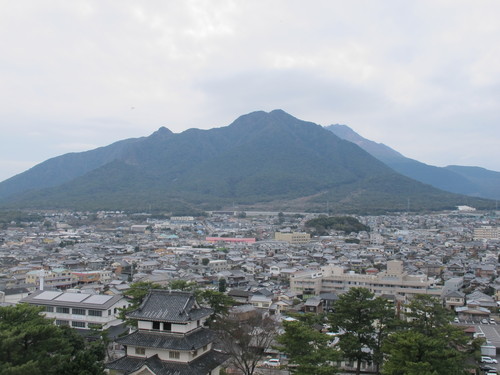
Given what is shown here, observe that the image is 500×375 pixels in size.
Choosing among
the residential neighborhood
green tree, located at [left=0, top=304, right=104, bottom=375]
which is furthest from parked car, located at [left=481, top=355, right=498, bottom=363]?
green tree, located at [left=0, top=304, right=104, bottom=375]

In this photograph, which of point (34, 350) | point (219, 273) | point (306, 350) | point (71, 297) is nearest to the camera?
point (34, 350)

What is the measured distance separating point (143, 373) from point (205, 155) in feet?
604

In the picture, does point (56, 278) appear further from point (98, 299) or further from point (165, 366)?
point (165, 366)

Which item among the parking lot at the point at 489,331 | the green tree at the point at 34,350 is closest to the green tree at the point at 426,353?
the parking lot at the point at 489,331

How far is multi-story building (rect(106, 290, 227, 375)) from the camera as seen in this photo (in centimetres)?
1153

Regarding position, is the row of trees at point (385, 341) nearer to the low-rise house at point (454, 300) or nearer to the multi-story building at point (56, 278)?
the low-rise house at point (454, 300)

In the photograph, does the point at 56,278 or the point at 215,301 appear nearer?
the point at 215,301

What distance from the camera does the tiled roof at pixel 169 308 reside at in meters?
11.9

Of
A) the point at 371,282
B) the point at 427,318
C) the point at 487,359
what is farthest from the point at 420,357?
the point at 371,282

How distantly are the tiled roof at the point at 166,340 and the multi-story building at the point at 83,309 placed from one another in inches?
339

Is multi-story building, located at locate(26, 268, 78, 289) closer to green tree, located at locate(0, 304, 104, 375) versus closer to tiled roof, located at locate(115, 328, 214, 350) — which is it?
green tree, located at locate(0, 304, 104, 375)

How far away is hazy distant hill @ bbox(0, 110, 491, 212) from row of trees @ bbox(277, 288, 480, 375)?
9422cm

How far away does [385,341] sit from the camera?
1309cm

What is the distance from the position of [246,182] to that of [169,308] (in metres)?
142
